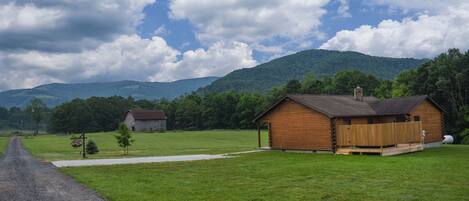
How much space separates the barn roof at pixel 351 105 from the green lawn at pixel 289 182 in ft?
34.2

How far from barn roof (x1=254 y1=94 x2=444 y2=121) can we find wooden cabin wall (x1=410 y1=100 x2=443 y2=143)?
0.71 m

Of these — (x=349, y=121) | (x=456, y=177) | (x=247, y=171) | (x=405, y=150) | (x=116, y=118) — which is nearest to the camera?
(x=456, y=177)

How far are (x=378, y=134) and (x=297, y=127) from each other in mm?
6589

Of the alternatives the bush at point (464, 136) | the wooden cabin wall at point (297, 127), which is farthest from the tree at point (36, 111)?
the wooden cabin wall at point (297, 127)

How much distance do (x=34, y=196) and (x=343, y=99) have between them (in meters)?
26.9

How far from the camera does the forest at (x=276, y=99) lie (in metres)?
54.9

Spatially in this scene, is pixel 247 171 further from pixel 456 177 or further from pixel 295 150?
pixel 295 150

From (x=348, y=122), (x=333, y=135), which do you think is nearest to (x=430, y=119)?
(x=348, y=122)

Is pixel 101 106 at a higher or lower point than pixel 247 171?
higher

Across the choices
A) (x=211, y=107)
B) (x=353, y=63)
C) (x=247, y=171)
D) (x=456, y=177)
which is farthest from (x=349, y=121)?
(x=353, y=63)

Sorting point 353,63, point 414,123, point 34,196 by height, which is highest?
point 353,63

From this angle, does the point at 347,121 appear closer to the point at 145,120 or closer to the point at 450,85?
the point at 450,85

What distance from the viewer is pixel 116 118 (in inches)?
4906

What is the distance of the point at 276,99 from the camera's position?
9838cm
